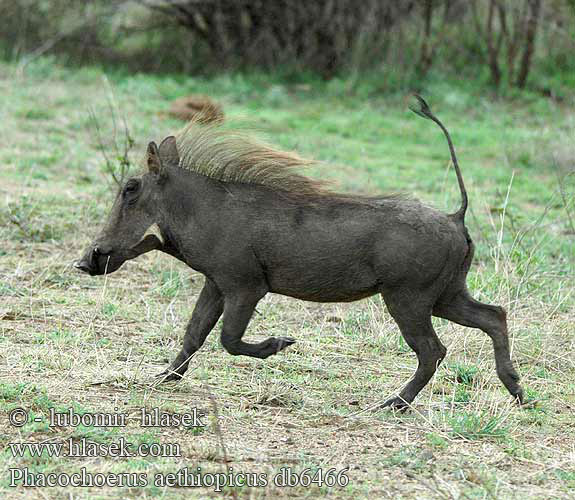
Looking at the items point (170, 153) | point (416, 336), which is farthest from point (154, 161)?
point (416, 336)

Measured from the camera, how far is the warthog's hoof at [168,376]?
15.2 feet

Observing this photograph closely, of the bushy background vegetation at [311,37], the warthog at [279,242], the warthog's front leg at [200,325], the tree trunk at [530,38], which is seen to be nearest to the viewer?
the warthog at [279,242]

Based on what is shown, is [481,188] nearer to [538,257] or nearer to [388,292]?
[538,257]

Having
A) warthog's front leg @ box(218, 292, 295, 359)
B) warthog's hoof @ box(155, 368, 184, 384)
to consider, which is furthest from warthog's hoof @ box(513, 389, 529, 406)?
warthog's hoof @ box(155, 368, 184, 384)

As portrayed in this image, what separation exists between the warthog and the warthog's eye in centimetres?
1

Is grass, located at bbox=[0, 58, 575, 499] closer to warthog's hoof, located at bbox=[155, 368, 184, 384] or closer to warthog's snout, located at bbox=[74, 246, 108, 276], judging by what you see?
warthog's hoof, located at bbox=[155, 368, 184, 384]

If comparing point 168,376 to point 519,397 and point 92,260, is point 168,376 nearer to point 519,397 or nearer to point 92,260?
point 92,260

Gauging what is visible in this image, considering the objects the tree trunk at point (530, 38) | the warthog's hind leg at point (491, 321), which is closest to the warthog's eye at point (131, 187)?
the warthog's hind leg at point (491, 321)

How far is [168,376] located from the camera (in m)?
4.66

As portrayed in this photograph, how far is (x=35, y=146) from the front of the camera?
936 cm

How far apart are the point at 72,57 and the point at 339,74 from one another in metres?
3.74

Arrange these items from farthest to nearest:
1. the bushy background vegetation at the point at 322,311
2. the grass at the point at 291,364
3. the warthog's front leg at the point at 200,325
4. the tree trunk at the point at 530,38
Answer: the tree trunk at the point at 530,38 → the warthog's front leg at the point at 200,325 → the bushy background vegetation at the point at 322,311 → the grass at the point at 291,364

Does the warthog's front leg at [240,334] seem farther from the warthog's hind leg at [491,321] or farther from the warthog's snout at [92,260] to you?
the warthog's hind leg at [491,321]

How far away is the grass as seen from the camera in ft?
12.3
